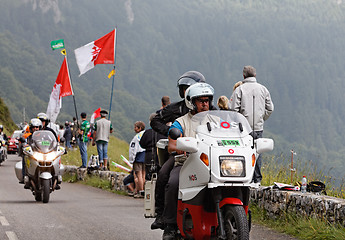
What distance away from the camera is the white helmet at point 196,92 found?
6934 millimetres

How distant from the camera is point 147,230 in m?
9.52

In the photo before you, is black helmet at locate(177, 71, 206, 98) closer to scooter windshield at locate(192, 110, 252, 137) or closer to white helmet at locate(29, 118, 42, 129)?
scooter windshield at locate(192, 110, 252, 137)

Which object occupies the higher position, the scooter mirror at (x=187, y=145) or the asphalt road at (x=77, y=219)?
the scooter mirror at (x=187, y=145)

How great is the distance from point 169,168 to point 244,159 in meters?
1.35

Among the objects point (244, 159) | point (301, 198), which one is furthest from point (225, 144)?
point (301, 198)

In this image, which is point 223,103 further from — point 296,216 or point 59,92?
point 59,92

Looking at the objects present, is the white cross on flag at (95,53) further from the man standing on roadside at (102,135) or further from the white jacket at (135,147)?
the white jacket at (135,147)

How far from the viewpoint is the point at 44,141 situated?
44.4 ft

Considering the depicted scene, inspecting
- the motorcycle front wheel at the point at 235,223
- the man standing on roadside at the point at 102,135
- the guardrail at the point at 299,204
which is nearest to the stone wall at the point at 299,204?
the guardrail at the point at 299,204

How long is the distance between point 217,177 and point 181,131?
3.47ft

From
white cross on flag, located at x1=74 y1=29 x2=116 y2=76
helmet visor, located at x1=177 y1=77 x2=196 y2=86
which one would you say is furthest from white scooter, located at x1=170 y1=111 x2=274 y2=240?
white cross on flag, located at x1=74 y1=29 x2=116 y2=76

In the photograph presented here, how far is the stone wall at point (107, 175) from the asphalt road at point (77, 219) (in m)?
0.97

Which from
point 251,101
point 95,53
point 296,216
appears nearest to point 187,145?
point 296,216

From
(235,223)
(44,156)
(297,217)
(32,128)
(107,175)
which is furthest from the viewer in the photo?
(107,175)
